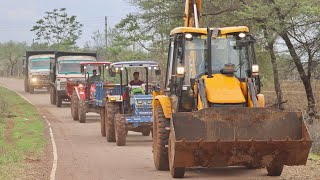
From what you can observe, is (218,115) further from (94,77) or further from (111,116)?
(94,77)

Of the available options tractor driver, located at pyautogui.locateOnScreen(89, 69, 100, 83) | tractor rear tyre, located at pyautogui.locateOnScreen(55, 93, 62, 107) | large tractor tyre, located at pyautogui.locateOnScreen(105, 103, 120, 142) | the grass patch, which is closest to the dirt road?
large tractor tyre, located at pyautogui.locateOnScreen(105, 103, 120, 142)

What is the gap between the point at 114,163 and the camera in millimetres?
15648

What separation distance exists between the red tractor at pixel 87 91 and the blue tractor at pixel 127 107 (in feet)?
18.1

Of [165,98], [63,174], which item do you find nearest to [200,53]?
[165,98]

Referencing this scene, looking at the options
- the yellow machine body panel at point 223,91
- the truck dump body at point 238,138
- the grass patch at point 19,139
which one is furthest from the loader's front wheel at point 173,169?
the grass patch at point 19,139

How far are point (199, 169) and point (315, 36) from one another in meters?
13.8

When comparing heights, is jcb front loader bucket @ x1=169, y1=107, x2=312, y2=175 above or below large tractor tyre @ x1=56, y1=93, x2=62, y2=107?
above

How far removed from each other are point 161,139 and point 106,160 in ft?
10.1

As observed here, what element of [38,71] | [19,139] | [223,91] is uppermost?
[38,71]

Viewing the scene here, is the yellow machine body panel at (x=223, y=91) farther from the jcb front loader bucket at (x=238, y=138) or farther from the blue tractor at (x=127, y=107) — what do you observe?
the blue tractor at (x=127, y=107)

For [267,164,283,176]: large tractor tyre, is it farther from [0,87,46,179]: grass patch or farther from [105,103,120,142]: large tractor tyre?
[105,103,120,142]: large tractor tyre

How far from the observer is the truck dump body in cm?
1184

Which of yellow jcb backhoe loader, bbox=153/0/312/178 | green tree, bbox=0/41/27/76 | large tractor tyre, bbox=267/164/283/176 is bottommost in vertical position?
large tractor tyre, bbox=267/164/283/176

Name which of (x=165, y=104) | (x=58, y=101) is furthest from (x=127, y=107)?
(x=58, y=101)
